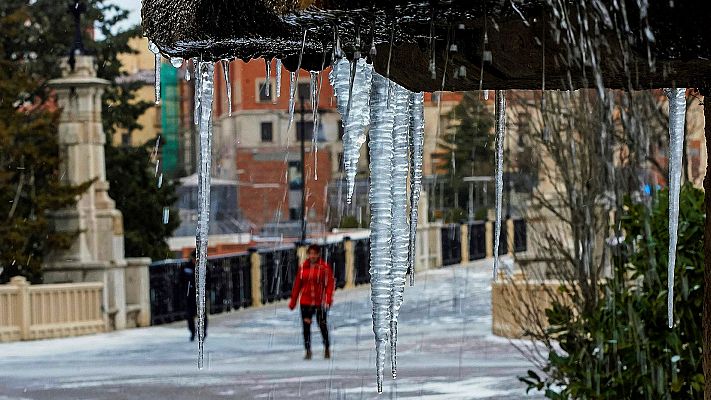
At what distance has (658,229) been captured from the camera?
23.0ft

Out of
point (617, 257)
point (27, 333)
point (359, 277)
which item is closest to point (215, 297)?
point (27, 333)

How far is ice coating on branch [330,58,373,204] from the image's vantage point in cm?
380

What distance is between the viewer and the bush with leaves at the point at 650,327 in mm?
6602

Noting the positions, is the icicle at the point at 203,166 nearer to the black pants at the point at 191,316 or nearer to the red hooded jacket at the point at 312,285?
the red hooded jacket at the point at 312,285

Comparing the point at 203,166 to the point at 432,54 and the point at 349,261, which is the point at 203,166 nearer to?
the point at 432,54

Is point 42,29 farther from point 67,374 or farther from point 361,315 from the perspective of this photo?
point 67,374

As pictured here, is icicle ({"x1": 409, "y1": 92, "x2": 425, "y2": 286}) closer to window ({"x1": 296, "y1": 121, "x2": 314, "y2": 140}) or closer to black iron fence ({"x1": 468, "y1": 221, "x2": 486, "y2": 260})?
black iron fence ({"x1": 468, "y1": 221, "x2": 486, "y2": 260})

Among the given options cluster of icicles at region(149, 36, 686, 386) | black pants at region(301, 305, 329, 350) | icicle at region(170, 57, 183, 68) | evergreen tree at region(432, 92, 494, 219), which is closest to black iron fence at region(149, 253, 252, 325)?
black pants at region(301, 305, 329, 350)

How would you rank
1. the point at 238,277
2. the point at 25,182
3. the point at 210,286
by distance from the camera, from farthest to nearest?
the point at 238,277, the point at 25,182, the point at 210,286

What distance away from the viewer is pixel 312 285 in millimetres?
16703

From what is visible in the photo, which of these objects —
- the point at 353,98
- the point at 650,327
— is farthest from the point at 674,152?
the point at 650,327

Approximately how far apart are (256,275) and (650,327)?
2140 centimetres

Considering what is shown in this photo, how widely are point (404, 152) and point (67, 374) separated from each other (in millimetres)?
12935

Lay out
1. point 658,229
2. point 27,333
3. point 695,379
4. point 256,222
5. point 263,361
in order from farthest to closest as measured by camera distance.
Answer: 1. point 256,222
2. point 27,333
3. point 263,361
4. point 658,229
5. point 695,379
